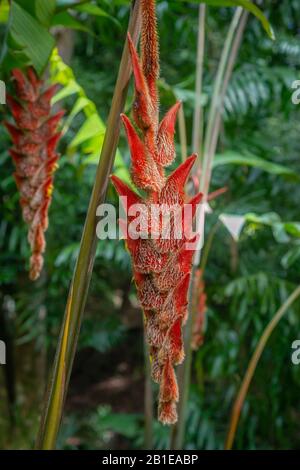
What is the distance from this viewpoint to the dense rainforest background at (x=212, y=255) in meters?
1.50

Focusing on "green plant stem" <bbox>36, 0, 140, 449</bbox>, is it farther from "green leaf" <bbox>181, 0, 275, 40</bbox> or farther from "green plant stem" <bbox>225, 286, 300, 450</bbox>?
"green plant stem" <bbox>225, 286, 300, 450</bbox>

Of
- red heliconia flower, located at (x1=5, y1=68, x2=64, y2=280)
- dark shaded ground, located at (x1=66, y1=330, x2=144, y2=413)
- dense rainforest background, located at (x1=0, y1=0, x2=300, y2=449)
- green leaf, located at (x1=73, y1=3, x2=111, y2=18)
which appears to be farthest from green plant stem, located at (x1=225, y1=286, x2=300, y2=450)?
dark shaded ground, located at (x1=66, y1=330, x2=144, y2=413)

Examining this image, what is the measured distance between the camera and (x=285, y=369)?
166 cm

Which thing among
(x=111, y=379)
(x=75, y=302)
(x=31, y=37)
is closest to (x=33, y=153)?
(x=31, y=37)

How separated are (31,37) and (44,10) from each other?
45 millimetres

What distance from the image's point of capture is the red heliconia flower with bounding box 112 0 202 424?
0.46 meters

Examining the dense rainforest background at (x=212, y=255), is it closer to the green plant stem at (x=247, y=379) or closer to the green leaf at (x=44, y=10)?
the green plant stem at (x=247, y=379)

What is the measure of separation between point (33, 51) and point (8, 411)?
139 cm

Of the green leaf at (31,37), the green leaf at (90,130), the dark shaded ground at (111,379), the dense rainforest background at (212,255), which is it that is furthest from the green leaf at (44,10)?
the dark shaded ground at (111,379)

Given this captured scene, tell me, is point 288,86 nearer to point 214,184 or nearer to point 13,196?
point 214,184

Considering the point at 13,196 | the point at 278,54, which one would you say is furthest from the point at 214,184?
the point at 13,196

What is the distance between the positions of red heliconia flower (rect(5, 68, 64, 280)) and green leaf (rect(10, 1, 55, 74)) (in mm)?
52

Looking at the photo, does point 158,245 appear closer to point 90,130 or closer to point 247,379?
point 90,130

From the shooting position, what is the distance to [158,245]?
0.46m
